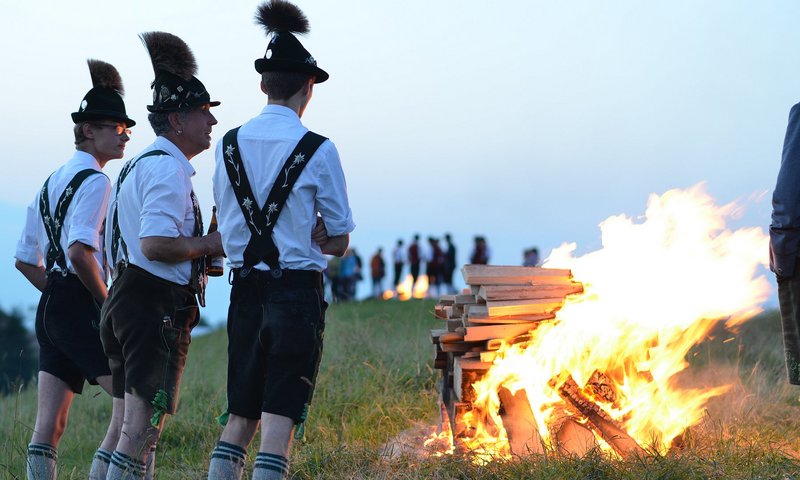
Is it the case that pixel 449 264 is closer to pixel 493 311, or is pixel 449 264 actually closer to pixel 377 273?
pixel 377 273

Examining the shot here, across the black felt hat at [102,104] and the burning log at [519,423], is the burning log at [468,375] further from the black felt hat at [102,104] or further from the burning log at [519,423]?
the black felt hat at [102,104]

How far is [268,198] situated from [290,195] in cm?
10

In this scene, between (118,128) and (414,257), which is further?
(414,257)

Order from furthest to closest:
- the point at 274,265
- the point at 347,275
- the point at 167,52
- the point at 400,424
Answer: the point at 347,275, the point at 400,424, the point at 167,52, the point at 274,265

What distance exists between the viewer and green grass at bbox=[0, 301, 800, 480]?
16.4 ft

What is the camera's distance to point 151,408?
14.3 ft

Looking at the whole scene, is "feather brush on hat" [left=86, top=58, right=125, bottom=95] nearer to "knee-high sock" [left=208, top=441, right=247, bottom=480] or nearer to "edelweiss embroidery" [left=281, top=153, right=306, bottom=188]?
"edelweiss embroidery" [left=281, top=153, right=306, bottom=188]

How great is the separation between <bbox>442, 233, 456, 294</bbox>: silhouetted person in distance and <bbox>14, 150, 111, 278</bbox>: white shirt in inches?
731

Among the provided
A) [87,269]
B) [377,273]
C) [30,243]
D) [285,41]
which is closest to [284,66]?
[285,41]

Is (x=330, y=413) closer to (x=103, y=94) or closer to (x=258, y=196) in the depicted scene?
(x=103, y=94)

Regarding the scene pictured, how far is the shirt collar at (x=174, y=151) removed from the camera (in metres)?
4.50

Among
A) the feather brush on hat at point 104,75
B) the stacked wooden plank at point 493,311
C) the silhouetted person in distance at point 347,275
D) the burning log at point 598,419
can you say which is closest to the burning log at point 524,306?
the stacked wooden plank at point 493,311

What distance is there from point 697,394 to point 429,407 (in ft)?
7.63

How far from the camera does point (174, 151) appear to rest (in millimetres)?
4527
